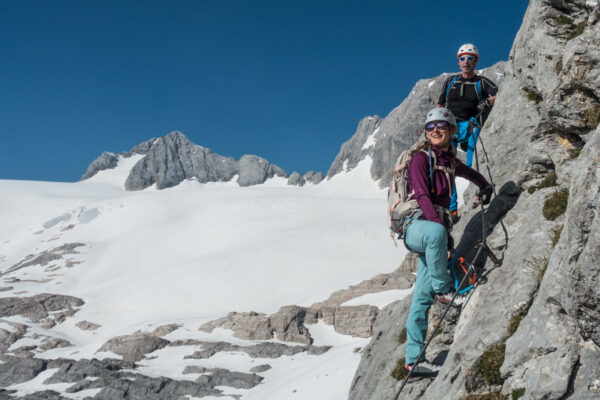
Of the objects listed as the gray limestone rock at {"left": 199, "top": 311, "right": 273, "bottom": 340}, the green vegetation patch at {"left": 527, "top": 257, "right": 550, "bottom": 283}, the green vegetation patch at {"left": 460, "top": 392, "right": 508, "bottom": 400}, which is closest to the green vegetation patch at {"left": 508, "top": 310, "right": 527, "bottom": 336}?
the green vegetation patch at {"left": 527, "top": 257, "right": 550, "bottom": 283}

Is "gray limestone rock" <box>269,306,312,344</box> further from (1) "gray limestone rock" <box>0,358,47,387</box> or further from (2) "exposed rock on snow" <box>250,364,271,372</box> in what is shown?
(1) "gray limestone rock" <box>0,358,47,387</box>

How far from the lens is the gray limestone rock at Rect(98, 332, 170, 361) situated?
56.8m

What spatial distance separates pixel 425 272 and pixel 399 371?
2621 millimetres

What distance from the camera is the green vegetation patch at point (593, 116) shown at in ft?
22.5

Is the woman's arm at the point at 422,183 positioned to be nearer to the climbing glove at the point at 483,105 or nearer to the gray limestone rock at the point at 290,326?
the climbing glove at the point at 483,105

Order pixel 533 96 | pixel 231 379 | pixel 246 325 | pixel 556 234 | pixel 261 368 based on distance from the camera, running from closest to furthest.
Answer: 1. pixel 556 234
2. pixel 533 96
3. pixel 231 379
4. pixel 261 368
5. pixel 246 325

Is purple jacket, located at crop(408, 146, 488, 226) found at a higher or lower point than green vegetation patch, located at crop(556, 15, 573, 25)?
lower

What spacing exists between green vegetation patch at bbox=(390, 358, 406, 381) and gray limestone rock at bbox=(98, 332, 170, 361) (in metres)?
53.9

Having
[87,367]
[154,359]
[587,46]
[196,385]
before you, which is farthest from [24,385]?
[587,46]

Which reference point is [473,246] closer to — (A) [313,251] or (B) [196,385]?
(B) [196,385]

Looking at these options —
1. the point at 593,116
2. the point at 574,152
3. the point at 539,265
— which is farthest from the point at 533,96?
the point at 539,265

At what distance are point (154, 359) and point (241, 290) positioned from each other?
29843 millimetres

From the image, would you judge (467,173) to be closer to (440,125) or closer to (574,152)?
(440,125)

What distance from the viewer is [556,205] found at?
7.14m
